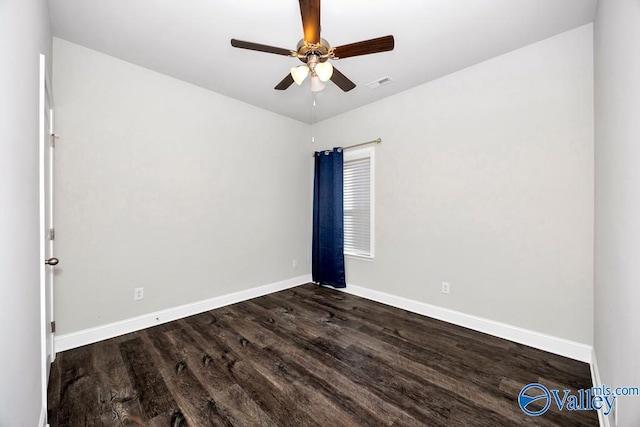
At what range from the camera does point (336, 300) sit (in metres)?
3.51

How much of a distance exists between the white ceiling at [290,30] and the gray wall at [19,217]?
85cm

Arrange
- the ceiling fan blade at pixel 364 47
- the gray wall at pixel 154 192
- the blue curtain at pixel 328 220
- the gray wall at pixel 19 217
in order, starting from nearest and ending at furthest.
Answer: the gray wall at pixel 19 217 → the ceiling fan blade at pixel 364 47 → the gray wall at pixel 154 192 → the blue curtain at pixel 328 220

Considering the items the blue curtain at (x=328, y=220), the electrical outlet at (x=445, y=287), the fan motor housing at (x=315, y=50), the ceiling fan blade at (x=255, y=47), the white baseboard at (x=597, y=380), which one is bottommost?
the white baseboard at (x=597, y=380)

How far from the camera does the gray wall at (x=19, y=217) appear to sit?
884 millimetres

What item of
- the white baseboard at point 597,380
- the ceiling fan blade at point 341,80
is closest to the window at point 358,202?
the ceiling fan blade at point 341,80

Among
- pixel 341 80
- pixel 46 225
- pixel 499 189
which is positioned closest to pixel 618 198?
pixel 499 189

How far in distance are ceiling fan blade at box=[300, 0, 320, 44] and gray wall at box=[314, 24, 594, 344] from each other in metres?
1.87

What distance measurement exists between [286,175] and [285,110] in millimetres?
954

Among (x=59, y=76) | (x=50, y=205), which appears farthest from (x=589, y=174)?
(x=59, y=76)

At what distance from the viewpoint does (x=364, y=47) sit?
1.77m

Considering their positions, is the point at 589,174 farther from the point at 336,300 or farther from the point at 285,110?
the point at 285,110

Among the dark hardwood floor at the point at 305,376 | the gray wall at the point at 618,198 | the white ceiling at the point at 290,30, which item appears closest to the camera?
the gray wall at the point at 618,198

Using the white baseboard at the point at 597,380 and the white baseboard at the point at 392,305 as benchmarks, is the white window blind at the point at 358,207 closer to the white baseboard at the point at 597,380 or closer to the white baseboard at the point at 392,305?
the white baseboard at the point at 392,305

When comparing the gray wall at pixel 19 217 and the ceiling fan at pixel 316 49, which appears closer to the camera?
the gray wall at pixel 19 217
